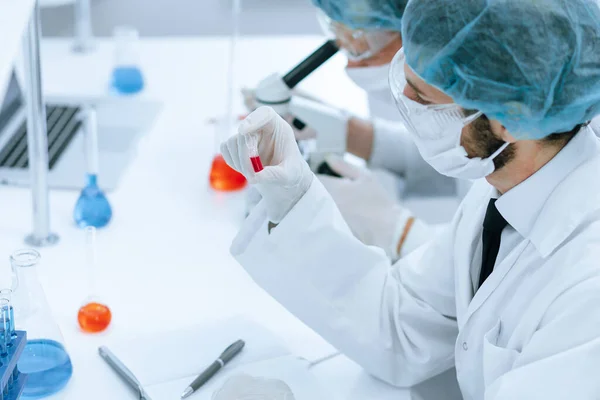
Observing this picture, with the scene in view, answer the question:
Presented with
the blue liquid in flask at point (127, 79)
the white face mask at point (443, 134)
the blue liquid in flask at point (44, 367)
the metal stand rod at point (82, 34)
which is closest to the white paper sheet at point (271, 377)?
the blue liquid in flask at point (44, 367)

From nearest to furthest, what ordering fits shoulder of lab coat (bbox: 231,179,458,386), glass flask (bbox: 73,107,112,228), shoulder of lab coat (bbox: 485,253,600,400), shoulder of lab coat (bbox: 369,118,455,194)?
shoulder of lab coat (bbox: 485,253,600,400), shoulder of lab coat (bbox: 231,179,458,386), glass flask (bbox: 73,107,112,228), shoulder of lab coat (bbox: 369,118,455,194)

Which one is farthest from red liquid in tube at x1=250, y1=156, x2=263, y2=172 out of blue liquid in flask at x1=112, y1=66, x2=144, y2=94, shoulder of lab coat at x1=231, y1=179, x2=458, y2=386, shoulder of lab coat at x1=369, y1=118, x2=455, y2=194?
blue liquid in flask at x1=112, y1=66, x2=144, y2=94

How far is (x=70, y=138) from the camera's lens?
2.08 meters

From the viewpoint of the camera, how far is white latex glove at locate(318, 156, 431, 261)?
1.80 m

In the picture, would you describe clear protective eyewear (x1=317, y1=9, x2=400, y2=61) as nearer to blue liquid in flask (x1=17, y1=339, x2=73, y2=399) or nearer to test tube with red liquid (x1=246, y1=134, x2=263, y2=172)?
test tube with red liquid (x1=246, y1=134, x2=263, y2=172)

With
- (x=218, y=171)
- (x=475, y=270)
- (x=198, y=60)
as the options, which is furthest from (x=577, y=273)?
(x=198, y=60)

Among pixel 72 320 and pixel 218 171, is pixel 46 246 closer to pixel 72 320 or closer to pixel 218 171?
pixel 72 320

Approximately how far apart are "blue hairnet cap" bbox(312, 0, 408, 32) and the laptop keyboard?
739 millimetres

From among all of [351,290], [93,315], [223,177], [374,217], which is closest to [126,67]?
[223,177]

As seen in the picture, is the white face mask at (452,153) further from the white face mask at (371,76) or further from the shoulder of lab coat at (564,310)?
the white face mask at (371,76)

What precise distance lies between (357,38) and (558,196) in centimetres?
85

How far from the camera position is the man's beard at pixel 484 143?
1.20 m

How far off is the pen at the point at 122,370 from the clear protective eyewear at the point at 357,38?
94cm

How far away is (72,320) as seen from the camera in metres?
1.46
